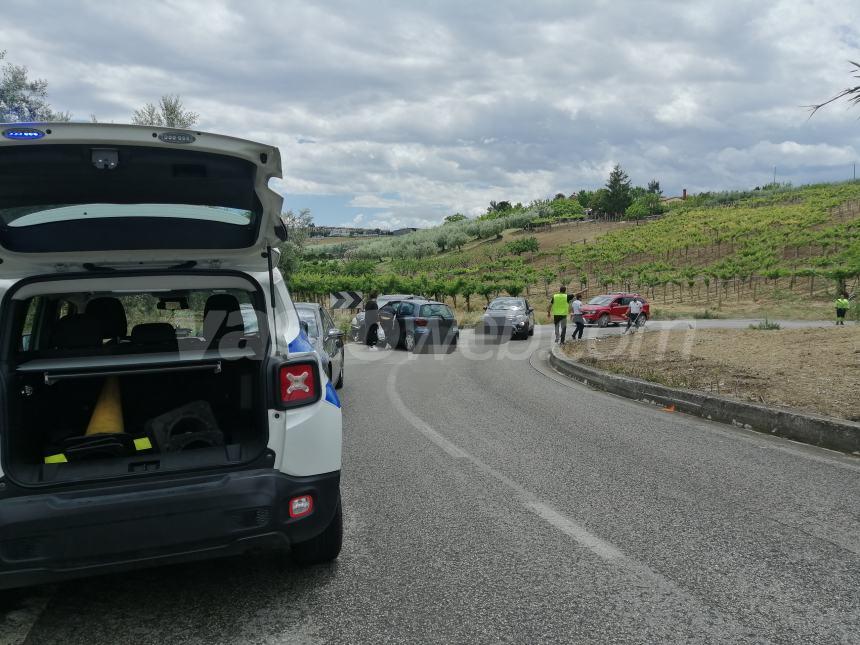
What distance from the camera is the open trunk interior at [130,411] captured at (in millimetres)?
3301

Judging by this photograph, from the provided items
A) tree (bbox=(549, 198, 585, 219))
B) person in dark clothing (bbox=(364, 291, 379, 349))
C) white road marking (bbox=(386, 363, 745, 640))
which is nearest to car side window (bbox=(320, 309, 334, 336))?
white road marking (bbox=(386, 363, 745, 640))

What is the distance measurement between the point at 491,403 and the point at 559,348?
27.5 ft

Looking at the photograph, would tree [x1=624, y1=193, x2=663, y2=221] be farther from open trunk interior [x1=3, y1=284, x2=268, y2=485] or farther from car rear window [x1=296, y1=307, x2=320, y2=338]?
open trunk interior [x1=3, y1=284, x2=268, y2=485]

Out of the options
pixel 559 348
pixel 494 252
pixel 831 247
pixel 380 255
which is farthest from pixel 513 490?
pixel 380 255

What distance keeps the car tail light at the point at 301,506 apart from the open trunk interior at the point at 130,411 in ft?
1.00

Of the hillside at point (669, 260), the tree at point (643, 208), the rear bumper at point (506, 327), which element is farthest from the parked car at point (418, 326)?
the tree at point (643, 208)

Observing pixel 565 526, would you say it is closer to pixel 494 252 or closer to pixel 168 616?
pixel 168 616

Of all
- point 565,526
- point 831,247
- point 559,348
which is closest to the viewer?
point 565,526

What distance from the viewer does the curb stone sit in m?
6.81

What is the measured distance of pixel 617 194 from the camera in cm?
12938

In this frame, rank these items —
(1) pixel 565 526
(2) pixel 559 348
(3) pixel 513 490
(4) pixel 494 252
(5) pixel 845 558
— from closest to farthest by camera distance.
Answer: (5) pixel 845 558, (1) pixel 565 526, (3) pixel 513 490, (2) pixel 559 348, (4) pixel 494 252

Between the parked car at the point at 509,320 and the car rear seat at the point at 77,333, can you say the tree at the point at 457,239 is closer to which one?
the parked car at the point at 509,320

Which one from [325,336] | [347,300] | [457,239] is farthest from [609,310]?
[457,239]

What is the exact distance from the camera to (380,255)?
406ft
